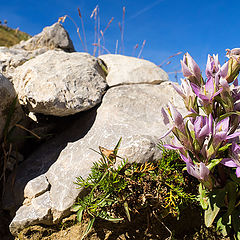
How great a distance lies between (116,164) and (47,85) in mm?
1162

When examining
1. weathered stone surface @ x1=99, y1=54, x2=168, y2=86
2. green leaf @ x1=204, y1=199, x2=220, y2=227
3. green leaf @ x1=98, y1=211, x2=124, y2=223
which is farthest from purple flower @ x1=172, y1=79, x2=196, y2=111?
weathered stone surface @ x1=99, y1=54, x2=168, y2=86

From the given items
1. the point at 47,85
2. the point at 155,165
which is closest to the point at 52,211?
the point at 155,165

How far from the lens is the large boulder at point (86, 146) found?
2.22 metres

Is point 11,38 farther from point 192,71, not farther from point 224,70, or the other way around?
point 224,70

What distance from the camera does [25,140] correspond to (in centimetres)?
311

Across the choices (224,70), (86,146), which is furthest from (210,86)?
(86,146)

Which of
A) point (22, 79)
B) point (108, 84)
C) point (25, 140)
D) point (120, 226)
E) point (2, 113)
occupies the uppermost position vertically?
point (108, 84)

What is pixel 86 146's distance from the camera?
257 centimetres

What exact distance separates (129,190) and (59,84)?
1371mm

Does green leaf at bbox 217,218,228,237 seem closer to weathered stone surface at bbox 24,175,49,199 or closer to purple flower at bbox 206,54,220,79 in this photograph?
purple flower at bbox 206,54,220,79

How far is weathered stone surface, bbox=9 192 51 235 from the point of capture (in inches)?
86.3

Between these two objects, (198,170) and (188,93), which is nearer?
(198,170)

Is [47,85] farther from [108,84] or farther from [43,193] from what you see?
[43,193]

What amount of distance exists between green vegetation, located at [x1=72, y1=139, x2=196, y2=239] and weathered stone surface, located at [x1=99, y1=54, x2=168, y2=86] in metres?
1.38
